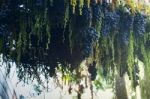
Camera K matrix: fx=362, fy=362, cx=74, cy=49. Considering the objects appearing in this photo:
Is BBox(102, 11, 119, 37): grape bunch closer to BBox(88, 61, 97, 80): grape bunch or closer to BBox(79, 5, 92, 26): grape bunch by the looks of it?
BBox(79, 5, 92, 26): grape bunch

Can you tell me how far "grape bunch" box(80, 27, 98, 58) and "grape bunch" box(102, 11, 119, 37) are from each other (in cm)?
17

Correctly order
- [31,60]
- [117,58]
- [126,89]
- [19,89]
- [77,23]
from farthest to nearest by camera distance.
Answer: [19,89] → [126,89] → [117,58] → [31,60] → [77,23]

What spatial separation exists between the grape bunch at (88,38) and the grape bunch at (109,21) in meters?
0.17

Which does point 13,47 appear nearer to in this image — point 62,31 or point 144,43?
point 62,31

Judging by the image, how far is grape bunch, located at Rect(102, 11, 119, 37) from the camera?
317cm

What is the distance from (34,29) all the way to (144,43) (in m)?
1.41

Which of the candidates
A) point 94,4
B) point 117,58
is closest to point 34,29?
point 94,4

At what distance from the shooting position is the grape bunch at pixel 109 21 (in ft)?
10.4

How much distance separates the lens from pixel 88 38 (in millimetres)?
3057

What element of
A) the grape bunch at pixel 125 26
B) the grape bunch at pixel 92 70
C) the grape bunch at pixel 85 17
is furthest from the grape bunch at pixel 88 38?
the grape bunch at pixel 92 70

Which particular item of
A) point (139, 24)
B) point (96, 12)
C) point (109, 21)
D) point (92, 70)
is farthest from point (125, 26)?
point (92, 70)

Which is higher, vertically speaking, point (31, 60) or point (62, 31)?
point (62, 31)

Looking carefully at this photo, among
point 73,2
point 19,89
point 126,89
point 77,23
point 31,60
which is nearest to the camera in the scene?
point 73,2

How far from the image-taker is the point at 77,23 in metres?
3.09
